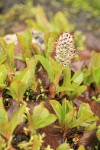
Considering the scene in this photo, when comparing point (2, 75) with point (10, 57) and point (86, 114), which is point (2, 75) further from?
point (86, 114)

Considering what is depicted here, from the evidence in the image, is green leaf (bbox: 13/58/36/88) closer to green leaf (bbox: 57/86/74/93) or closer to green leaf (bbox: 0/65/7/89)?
green leaf (bbox: 0/65/7/89)

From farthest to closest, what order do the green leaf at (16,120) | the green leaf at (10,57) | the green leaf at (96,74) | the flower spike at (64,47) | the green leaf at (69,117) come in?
the green leaf at (96,74), the green leaf at (10,57), the flower spike at (64,47), the green leaf at (69,117), the green leaf at (16,120)

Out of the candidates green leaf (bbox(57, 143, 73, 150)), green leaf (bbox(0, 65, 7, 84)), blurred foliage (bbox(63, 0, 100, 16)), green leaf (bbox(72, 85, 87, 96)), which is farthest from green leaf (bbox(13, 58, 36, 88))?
blurred foliage (bbox(63, 0, 100, 16))

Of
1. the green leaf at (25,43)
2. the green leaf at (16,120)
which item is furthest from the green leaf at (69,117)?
the green leaf at (25,43)

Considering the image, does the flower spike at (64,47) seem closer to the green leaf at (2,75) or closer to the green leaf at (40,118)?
the green leaf at (2,75)

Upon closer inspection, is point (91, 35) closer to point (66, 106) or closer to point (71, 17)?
point (71, 17)

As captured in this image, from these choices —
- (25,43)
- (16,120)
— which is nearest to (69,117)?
(16,120)
